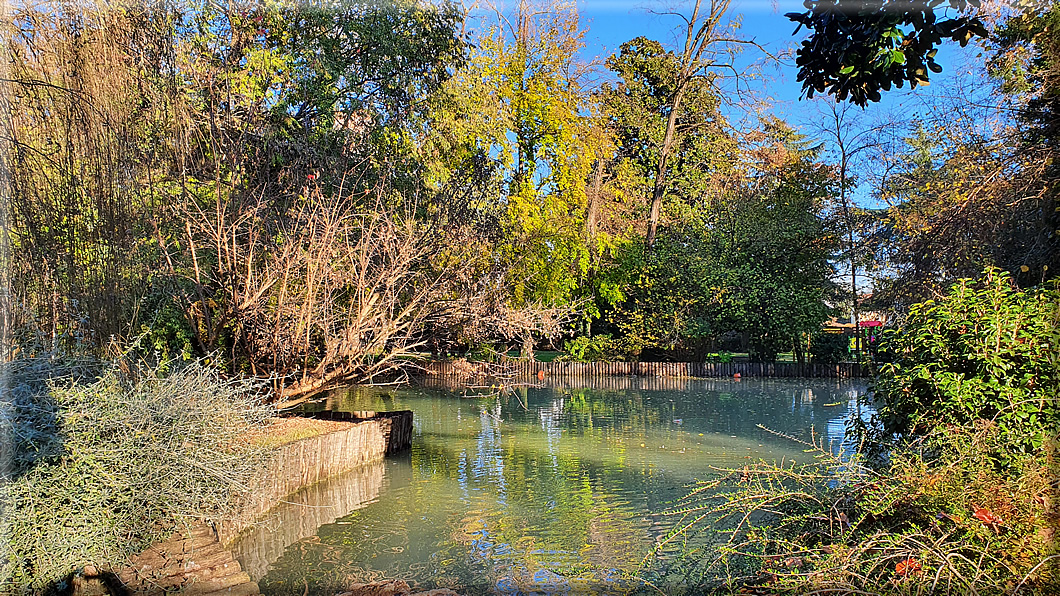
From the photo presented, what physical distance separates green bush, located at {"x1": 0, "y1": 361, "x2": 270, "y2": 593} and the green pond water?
104 cm

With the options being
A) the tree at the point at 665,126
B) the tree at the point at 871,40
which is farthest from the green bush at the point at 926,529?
the tree at the point at 665,126

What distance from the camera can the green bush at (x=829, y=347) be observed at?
79.6ft

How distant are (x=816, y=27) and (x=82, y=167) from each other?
203 inches

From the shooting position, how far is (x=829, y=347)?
2434 cm

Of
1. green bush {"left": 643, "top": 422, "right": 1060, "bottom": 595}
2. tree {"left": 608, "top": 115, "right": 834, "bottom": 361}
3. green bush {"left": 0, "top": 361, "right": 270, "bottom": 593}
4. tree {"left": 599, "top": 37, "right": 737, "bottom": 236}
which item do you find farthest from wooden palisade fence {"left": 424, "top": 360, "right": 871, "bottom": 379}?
green bush {"left": 643, "top": 422, "right": 1060, "bottom": 595}

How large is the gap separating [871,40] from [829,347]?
71.8 feet

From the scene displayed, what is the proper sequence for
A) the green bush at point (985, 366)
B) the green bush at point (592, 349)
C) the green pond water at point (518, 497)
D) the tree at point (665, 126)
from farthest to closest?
the tree at point (665, 126)
the green bush at point (592, 349)
the green pond water at point (518, 497)
the green bush at point (985, 366)

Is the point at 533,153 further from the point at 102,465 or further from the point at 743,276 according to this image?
the point at 102,465

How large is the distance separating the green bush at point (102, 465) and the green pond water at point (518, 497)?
1039 millimetres

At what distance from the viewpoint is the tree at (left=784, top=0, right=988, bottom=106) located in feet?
13.1

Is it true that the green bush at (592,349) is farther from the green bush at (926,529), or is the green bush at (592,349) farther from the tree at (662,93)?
the green bush at (926,529)

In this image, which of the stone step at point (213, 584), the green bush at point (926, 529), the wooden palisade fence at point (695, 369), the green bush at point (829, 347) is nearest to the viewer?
the green bush at point (926, 529)

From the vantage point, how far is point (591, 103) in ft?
83.3

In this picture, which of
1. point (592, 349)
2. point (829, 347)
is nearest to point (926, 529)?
point (592, 349)
